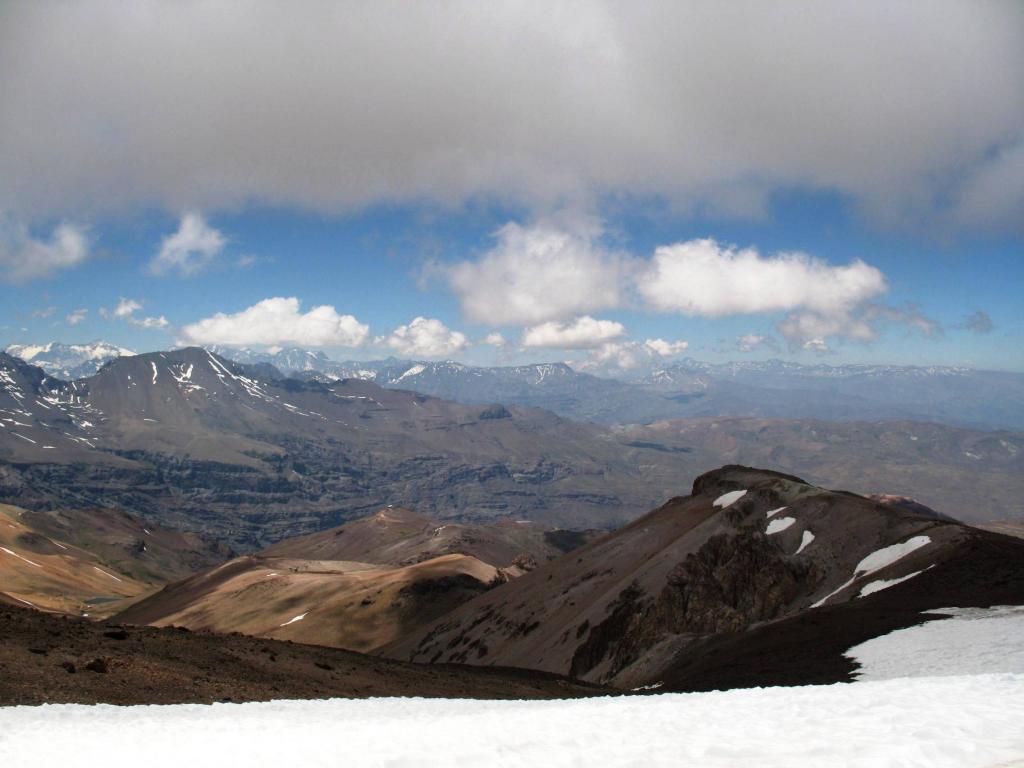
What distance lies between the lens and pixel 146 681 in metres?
22.4

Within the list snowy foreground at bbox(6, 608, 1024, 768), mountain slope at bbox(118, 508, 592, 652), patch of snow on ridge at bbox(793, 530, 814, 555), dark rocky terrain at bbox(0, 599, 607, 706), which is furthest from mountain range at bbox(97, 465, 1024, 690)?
snowy foreground at bbox(6, 608, 1024, 768)

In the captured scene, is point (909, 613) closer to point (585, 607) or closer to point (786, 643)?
point (786, 643)

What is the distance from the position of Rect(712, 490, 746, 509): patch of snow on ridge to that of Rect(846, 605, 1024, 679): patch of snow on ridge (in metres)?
48.6

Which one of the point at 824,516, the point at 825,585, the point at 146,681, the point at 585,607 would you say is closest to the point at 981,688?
the point at 146,681

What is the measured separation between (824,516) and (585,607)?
89.8 feet

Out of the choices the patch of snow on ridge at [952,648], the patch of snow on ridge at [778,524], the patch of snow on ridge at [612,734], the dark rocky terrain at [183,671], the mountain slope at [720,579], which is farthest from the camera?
the patch of snow on ridge at [778,524]

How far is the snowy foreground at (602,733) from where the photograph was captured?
11977mm

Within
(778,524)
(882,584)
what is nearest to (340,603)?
A: (778,524)

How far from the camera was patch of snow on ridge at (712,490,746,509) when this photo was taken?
84125mm

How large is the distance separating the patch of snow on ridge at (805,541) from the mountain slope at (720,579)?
5.5 inches

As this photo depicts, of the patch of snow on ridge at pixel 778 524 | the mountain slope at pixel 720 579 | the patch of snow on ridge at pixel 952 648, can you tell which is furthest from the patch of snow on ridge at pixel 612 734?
the patch of snow on ridge at pixel 778 524

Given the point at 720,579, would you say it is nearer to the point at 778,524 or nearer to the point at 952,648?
the point at 778,524

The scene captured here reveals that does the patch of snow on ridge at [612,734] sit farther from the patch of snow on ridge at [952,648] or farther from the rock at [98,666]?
the patch of snow on ridge at [952,648]

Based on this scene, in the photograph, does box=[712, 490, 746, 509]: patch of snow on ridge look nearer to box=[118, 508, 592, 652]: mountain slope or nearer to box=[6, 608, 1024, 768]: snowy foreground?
box=[118, 508, 592, 652]: mountain slope
